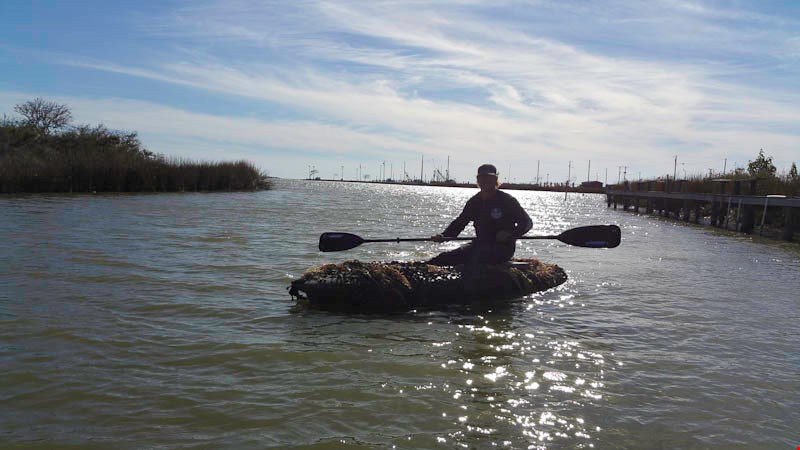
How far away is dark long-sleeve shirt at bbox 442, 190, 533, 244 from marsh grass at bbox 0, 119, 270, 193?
87.2 ft

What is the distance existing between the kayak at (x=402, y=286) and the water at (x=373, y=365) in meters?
0.28

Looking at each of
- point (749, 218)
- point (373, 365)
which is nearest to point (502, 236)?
point (373, 365)

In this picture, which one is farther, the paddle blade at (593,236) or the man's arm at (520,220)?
the paddle blade at (593,236)

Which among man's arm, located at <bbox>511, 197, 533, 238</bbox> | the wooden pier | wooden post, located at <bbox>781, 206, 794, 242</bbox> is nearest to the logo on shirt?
man's arm, located at <bbox>511, 197, 533, 238</bbox>

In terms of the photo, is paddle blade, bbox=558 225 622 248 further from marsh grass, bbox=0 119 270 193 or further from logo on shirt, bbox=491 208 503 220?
marsh grass, bbox=0 119 270 193

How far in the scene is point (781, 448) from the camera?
384 cm

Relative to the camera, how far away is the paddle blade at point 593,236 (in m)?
9.48

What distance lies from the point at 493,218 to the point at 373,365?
160 inches

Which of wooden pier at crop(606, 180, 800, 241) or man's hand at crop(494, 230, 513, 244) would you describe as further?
wooden pier at crop(606, 180, 800, 241)

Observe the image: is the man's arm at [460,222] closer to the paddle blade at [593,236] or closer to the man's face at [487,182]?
the man's face at [487,182]

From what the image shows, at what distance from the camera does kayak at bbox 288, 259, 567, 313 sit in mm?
7203

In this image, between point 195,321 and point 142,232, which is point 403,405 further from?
point 142,232

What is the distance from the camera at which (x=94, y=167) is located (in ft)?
101

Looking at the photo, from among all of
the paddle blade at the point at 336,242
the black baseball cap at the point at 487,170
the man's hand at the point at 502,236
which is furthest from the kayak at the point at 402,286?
the black baseball cap at the point at 487,170
